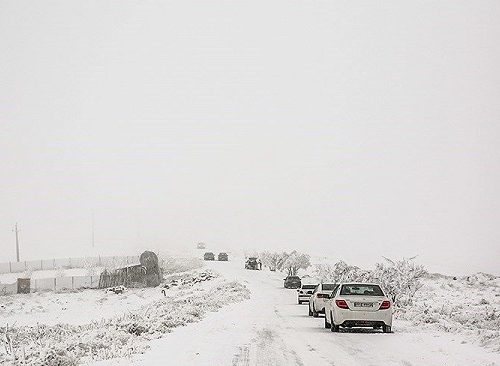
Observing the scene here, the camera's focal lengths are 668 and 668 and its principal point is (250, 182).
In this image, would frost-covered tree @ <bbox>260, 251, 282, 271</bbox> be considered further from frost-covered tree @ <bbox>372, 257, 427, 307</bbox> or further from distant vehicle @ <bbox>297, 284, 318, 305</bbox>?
frost-covered tree @ <bbox>372, 257, 427, 307</bbox>

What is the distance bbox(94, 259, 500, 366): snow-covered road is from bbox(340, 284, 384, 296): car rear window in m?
1.23

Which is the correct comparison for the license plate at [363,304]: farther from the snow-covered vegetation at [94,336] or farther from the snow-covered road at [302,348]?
the snow-covered vegetation at [94,336]

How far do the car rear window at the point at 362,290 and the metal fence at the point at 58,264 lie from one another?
72666mm

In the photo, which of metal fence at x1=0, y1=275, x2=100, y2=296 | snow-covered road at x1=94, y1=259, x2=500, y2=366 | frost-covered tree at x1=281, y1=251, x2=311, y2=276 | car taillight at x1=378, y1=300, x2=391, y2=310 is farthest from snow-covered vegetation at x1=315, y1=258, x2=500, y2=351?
metal fence at x1=0, y1=275, x2=100, y2=296

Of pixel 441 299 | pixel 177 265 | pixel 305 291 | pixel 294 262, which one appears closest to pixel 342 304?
pixel 305 291

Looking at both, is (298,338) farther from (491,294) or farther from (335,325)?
(491,294)

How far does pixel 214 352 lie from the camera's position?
14992 mm

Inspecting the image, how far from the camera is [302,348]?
→ 52.3 feet

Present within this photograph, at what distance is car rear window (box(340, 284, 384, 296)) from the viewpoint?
21094 millimetres

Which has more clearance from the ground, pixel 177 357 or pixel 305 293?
pixel 177 357

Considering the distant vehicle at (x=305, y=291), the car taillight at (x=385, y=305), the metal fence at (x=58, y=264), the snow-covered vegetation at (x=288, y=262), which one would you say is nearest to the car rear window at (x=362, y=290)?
the car taillight at (x=385, y=305)

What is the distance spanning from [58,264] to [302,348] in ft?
291

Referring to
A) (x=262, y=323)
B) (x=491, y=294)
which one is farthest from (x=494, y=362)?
(x=491, y=294)

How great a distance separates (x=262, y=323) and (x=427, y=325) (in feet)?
19.0
